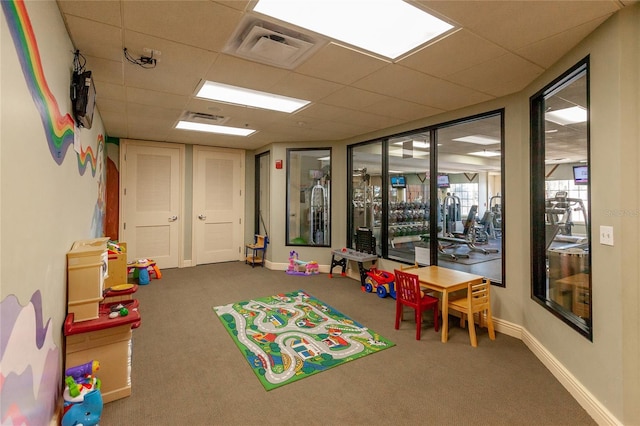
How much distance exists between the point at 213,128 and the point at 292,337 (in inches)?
134


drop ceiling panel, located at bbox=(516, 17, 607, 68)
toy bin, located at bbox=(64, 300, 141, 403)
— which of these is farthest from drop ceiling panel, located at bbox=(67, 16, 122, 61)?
drop ceiling panel, located at bbox=(516, 17, 607, 68)

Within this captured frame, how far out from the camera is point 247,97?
3.41 metres

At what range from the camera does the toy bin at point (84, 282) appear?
1990mm

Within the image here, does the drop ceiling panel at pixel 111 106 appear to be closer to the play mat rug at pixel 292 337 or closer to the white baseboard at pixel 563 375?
the play mat rug at pixel 292 337

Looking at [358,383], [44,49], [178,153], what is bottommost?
[358,383]

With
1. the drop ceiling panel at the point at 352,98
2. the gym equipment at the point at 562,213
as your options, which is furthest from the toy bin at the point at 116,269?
the gym equipment at the point at 562,213

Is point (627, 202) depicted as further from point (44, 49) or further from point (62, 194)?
point (62, 194)

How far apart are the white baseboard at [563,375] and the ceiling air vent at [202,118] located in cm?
412

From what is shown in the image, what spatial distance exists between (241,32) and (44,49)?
41.5 inches

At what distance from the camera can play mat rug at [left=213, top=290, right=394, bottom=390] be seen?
8.24 ft

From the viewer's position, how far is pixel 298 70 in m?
2.58

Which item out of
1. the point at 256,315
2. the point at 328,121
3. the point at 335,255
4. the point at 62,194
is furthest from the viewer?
the point at 335,255

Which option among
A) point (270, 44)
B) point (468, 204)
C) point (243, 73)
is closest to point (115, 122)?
point (243, 73)

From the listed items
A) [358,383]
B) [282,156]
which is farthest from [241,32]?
[282,156]
